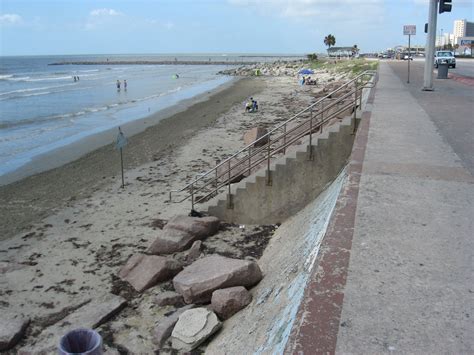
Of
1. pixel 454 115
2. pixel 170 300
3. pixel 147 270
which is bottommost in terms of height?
pixel 170 300

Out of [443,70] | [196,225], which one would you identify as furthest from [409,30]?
[196,225]

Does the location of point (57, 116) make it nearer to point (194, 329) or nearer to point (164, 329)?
point (164, 329)

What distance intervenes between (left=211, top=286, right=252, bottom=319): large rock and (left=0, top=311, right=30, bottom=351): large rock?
2.90 metres

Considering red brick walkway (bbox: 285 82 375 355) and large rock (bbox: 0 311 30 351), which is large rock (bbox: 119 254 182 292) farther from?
red brick walkway (bbox: 285 82 375 355)

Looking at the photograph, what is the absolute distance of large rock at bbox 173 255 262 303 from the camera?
6.70m

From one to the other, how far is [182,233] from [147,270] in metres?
1.48

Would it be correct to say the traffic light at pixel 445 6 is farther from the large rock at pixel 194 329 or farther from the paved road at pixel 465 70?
the large rock at pixel 194 329

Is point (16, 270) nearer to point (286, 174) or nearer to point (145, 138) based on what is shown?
point (286, 174)

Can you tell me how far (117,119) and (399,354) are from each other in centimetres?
3005

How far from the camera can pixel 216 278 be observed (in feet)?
22.1

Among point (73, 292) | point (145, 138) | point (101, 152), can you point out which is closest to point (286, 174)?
point (73, 292)

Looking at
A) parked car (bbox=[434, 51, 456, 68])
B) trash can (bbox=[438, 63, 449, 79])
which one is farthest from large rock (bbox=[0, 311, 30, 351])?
parked car (bbox=[434, 51, 456, 68])

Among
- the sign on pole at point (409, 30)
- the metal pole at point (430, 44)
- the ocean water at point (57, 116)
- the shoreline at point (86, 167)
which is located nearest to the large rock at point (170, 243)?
the shoreline at point (86, 167)

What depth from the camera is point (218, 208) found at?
10719 mm
